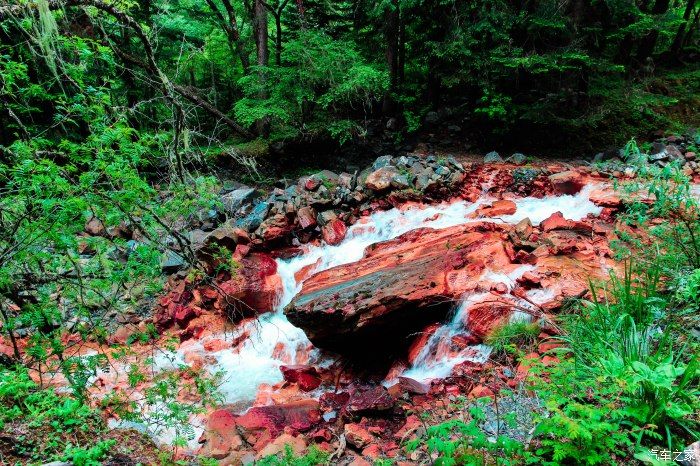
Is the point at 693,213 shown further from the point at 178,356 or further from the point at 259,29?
the point at 259,29

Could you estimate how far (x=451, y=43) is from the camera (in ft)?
29.1

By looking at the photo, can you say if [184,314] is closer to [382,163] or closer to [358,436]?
[358,436]

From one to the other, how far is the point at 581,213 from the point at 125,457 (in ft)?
24.4

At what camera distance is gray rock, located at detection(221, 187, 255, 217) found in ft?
28.9

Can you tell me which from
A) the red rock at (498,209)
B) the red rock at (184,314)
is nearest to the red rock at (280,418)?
the red rock at (184,314)

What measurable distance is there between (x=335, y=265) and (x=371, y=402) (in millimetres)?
3414

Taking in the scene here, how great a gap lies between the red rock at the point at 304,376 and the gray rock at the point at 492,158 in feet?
22.1

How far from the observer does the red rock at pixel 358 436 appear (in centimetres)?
387

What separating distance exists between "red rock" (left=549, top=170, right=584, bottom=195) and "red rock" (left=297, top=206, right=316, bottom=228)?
4.88 metres

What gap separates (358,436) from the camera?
394 centimetres

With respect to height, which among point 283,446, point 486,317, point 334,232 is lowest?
point 283,446

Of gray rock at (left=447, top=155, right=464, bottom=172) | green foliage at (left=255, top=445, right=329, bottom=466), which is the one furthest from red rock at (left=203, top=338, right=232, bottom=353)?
gray rock at (left=447, top=155, right=464, bottom=172)

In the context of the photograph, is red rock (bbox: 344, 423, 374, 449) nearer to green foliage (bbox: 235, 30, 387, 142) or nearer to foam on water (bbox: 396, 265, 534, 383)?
foam on water (bbox: 396, 265, 534, 383)

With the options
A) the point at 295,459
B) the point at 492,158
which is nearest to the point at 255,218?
the point at 295,459
